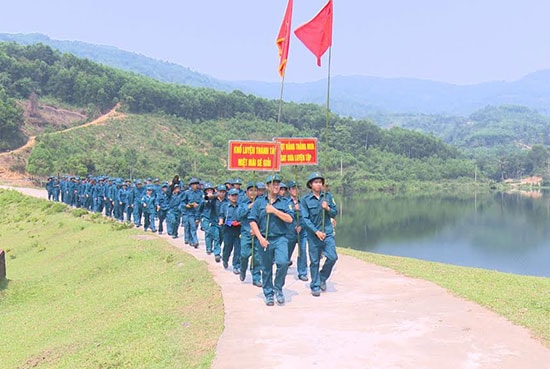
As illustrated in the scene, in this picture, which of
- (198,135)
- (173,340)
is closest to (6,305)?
(173,340)

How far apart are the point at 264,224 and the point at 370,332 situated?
2.13 meters

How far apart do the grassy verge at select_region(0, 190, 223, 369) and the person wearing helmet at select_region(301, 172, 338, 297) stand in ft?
4.46

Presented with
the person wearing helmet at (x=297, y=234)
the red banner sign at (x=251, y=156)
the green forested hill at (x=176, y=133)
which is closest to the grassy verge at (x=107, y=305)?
the person wearing helmet at (x=297, y=234)

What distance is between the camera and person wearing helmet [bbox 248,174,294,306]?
6754 millimetres

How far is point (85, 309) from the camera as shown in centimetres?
869

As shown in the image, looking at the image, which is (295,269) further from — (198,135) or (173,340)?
(198,135)

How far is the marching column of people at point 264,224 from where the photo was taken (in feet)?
22.5

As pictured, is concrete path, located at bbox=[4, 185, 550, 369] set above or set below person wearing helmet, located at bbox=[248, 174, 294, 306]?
below

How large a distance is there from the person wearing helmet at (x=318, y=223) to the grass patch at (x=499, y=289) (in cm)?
182

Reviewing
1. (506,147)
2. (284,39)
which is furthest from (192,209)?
(506,147)

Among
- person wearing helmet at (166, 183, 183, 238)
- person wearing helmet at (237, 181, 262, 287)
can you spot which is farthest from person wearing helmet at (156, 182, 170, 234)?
person wearing helmet at (237, 181, 262, 287)

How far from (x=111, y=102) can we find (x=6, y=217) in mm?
48153

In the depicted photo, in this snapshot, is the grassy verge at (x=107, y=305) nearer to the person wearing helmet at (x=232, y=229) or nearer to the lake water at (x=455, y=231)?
the person wearing helmet at (x=232, y=229)

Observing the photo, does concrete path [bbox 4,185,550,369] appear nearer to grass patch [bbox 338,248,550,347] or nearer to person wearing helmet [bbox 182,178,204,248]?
grass patch [bbox 338,248,550,347]
